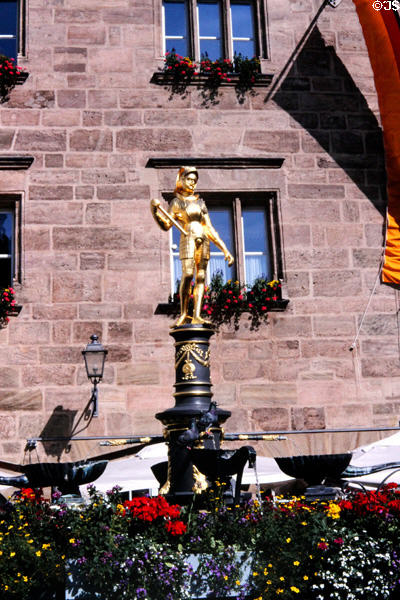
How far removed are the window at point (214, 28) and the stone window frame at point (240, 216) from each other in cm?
225

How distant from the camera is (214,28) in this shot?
1297 centimetres

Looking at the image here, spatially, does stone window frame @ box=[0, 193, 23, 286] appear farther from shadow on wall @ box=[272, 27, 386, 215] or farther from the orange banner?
the orange banner

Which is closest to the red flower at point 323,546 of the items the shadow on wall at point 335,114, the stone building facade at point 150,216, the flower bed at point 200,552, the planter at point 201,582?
the flower bed at point 200,552

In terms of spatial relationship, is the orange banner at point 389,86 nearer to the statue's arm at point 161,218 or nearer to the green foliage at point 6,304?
the statue's arm at point 161,218

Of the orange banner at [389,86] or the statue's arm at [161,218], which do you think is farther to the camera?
the orange banner at [389,86]

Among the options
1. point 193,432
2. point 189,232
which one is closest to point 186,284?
point 189,232

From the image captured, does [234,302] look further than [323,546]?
Yes

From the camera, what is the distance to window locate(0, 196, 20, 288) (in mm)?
11656

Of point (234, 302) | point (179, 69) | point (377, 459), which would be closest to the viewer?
point (377, 459)

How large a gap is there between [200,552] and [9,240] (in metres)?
7.04

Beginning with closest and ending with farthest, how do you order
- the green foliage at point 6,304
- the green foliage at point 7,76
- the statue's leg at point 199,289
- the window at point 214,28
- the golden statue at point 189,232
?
the statue's leg at point 199,289 → the golden statue at point 189,232 → the green foliage at point 6,304 → the green foliage at point 7,76 → the window at point 214,28

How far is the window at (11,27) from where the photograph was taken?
1256 cm

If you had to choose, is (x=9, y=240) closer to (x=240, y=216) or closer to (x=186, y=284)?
(x=240, y=216)

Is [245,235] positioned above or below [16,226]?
below
